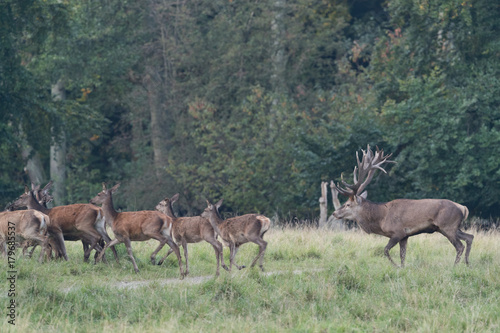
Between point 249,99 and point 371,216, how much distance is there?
16127 millimetres

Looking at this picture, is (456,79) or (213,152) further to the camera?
(213,152)

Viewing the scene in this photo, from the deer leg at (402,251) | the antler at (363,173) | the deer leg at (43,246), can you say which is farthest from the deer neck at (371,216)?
the deer leg at (43,246)

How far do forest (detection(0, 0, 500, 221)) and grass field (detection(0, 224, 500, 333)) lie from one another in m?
11.3

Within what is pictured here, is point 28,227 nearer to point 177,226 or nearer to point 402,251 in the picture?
point 177,226

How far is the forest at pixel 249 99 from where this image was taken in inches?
899

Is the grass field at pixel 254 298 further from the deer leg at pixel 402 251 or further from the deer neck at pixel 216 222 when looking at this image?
the deer neck at pixel 216 222

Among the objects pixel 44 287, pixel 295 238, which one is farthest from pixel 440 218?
pixel 44 287

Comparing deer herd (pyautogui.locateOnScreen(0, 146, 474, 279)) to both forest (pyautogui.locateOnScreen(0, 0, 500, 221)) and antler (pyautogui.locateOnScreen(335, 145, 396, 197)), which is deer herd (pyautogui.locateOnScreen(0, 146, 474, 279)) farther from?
forest (pyautogui.locateOnScreen(0, 0, 500, 221))

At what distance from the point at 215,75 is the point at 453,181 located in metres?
11.1

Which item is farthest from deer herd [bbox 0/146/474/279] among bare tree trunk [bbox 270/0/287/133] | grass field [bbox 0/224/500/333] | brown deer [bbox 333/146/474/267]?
bare tree trunk [bbox 270/0/287/133]

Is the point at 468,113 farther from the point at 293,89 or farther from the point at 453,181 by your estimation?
the point at 293,89

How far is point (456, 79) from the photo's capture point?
24.5 metres

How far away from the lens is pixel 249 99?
1114 inches

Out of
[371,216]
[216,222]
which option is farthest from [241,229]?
[371,216]
